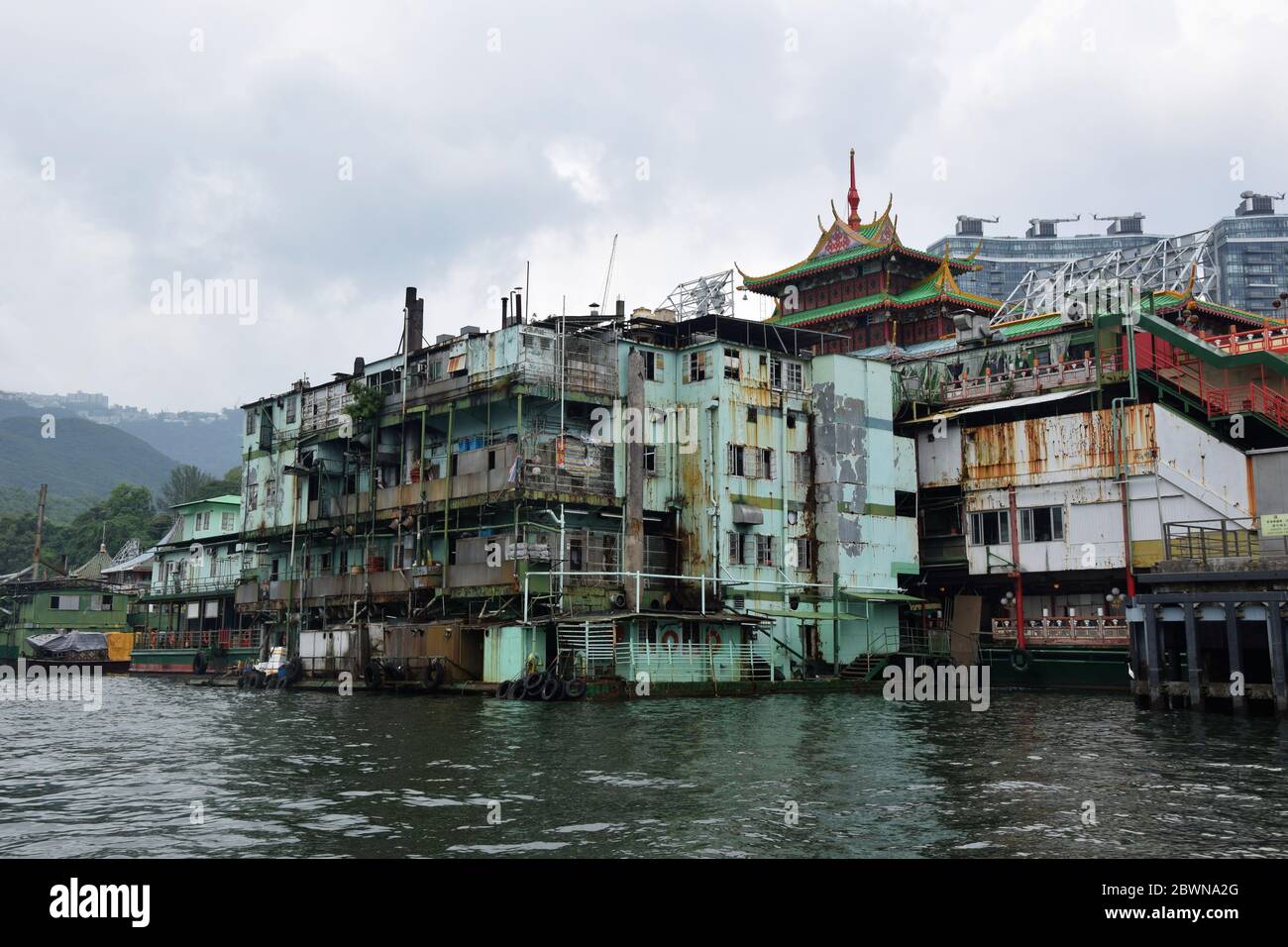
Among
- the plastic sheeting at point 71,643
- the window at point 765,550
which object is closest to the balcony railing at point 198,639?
the plastic sheeting at point 71,643

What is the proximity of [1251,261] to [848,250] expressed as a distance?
14089cm

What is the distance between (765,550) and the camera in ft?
178

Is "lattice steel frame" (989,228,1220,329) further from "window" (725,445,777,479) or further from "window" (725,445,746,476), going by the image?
"window" (725,445,746,476)

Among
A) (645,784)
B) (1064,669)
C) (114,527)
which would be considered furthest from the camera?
(114,527)

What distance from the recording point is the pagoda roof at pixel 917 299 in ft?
241

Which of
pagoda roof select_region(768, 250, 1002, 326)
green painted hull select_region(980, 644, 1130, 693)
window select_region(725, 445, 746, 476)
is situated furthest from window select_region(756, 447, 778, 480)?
pagoda roof select_region(768, 250, 1002, 326)

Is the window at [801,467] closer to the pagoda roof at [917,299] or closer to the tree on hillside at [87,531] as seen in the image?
the pagoda roof at [917,299]

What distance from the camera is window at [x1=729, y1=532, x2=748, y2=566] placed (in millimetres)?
53000

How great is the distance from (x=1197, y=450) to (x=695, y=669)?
24.3m

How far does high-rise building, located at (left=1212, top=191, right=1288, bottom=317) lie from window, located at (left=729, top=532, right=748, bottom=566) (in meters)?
162

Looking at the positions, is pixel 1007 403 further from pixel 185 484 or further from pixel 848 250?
pixel 185 484

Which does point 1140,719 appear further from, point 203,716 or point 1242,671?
point 203,716

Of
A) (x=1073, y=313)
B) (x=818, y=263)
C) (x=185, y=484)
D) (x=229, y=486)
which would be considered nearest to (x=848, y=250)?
(x=818, y=263)
